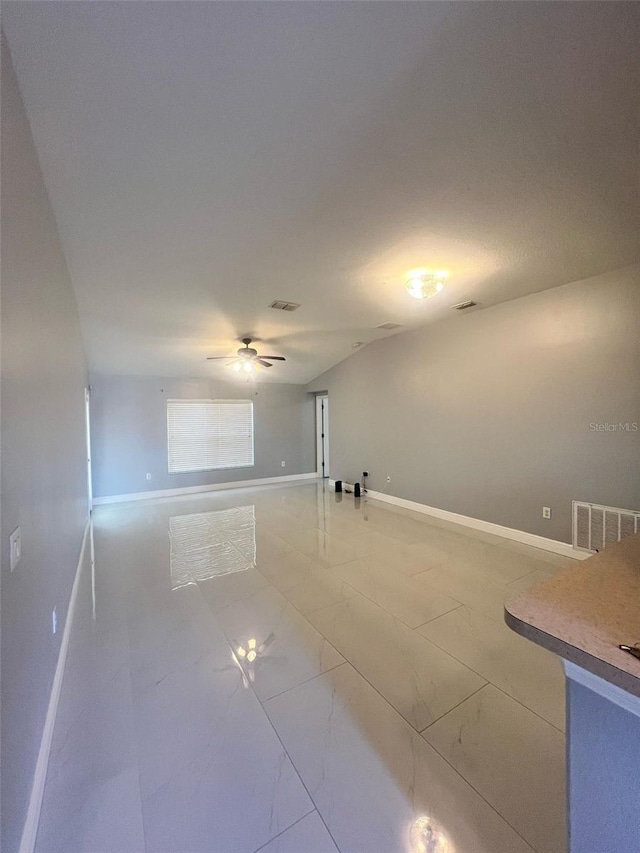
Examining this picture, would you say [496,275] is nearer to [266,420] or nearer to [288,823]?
[288,823]

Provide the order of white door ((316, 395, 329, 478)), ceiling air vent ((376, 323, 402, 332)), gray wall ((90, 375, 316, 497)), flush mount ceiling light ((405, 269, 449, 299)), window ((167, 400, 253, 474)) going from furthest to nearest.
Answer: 1. white door ((316, 395, 329, 478))
2. window ((167, 400, 253, 474))
3. gray wall ((90, 375, 316, 497))
4. ceiling air vent ((376, 323, 402, 332))
5. flush mount ceiling light ((405, 269, 449, 299))

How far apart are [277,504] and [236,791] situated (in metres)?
4.41

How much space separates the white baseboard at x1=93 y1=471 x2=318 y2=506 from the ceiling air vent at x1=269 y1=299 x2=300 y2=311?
4.44m

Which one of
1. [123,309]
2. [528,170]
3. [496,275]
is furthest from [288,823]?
[123,309]

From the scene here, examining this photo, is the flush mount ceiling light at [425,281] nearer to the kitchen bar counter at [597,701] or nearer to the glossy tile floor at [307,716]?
the glossy tile floor at [307,716]

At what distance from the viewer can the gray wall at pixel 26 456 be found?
107 centimetres

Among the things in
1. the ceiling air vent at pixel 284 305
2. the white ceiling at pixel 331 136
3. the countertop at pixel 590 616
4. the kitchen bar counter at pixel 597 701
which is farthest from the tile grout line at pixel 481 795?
the ceiling air vent at pixel 284 305

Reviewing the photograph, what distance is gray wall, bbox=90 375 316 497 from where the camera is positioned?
232 inches

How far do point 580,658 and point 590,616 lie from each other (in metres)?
0.13

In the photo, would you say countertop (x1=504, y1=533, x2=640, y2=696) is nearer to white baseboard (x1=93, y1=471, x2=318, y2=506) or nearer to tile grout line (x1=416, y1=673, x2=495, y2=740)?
tile grout line (x1=416, y1=673, x2=495, y2=740)

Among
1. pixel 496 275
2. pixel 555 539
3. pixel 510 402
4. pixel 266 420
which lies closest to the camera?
pixel 496 275

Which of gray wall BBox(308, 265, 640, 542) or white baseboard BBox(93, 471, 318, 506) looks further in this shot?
white baseboard BBox(93, 471, 318, 506)

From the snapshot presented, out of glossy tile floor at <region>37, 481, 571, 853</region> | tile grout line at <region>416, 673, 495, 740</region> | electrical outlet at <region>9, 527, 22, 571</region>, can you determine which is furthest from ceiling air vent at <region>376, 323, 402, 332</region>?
electrical outlet at <region>9, 527, 22, 571</region>

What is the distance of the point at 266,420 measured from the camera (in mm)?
7469
